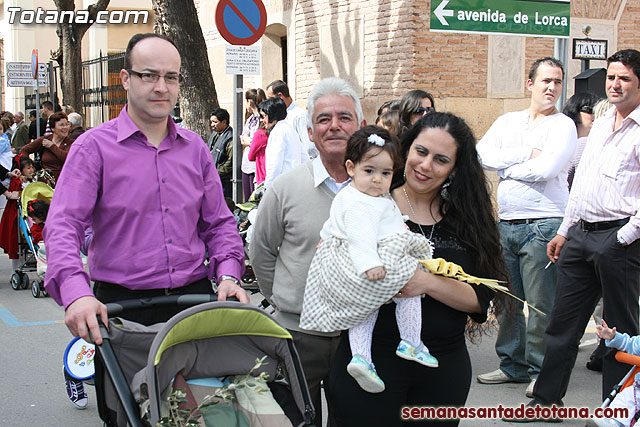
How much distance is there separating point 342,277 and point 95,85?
29908 mm

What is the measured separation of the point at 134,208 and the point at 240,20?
25.9ft

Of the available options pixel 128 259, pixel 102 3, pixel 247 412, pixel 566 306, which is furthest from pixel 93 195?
pixel 102 3

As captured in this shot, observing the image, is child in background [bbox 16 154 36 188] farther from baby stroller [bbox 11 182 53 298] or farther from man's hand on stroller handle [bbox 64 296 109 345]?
man's hand on stroller handle [bbox 64 296 109 345]

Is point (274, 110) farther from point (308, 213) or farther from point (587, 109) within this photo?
point (308, 213)

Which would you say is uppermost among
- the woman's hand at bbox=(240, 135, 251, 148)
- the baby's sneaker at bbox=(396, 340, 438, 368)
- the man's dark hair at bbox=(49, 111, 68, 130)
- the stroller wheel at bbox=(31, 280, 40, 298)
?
the man's dark hair at bbox=(49, 111, 68, 130)

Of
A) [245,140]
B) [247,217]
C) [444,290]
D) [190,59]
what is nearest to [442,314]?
[444,290]

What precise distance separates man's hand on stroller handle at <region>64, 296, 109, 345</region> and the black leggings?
962mm

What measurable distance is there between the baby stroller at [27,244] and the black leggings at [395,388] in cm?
697

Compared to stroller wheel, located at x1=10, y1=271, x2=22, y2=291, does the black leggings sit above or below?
above

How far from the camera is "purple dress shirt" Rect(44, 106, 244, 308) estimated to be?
3.31 meters

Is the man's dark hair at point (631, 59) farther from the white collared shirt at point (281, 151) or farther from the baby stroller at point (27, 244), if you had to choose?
the baby stroller at point (27, 244)

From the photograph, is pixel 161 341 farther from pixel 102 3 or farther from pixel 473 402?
pixel 102 3

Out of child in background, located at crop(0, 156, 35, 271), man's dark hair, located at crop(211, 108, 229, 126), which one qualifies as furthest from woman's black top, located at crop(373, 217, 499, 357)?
man's dark hair, located at crop(211, 108, 229, 126)

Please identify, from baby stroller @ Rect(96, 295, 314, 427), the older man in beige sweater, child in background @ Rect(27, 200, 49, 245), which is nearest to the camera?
baby stroller @ Rect(96, 295, 314, 427)
